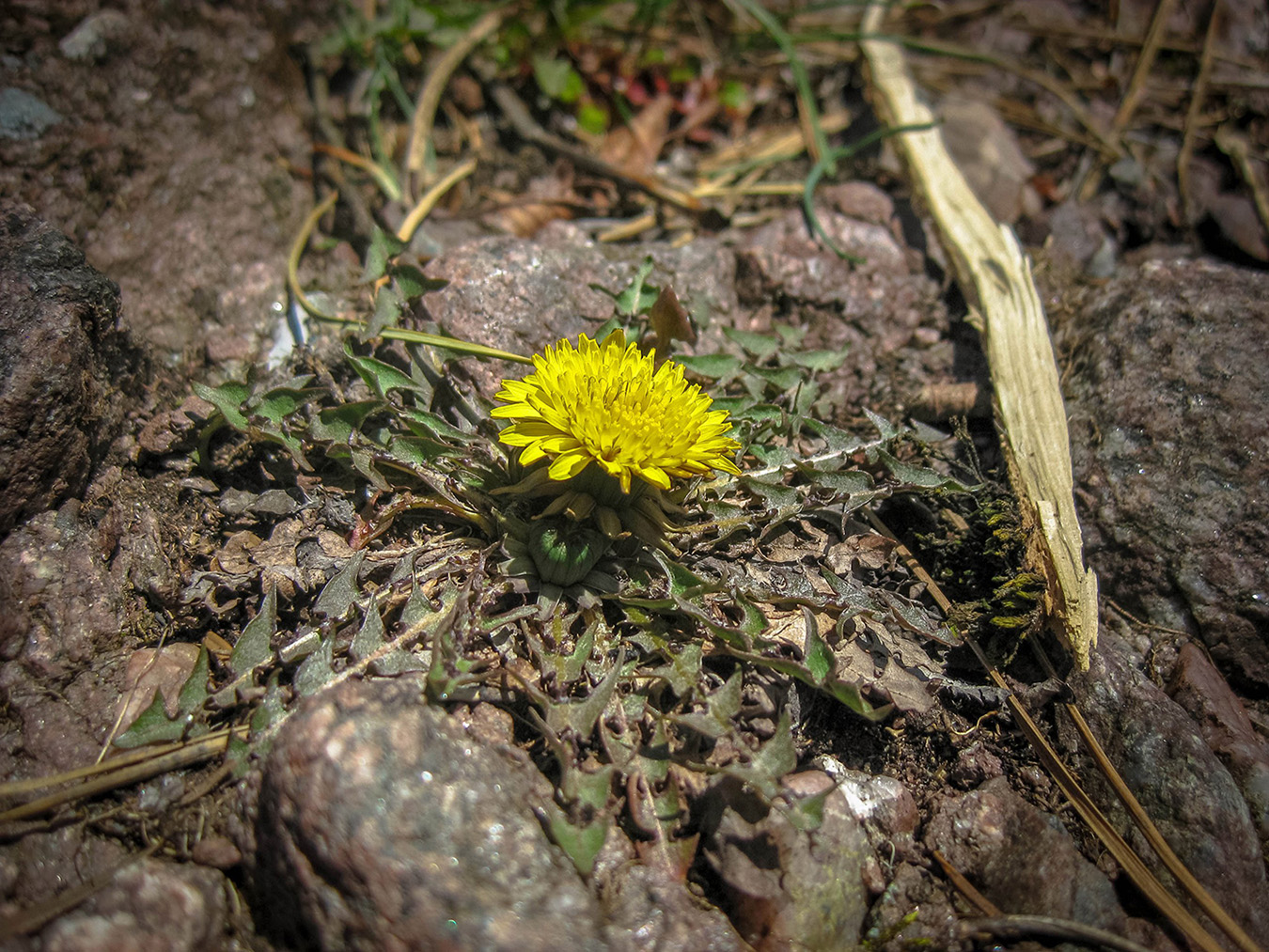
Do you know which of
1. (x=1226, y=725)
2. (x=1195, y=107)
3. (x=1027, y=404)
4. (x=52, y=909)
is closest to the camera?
(x=52, y=909)

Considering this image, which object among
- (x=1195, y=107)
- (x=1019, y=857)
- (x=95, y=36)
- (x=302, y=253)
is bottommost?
(x=1019, y=857)

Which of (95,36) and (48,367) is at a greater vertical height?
(95,36)

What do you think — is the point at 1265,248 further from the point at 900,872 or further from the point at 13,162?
the point at 13,162

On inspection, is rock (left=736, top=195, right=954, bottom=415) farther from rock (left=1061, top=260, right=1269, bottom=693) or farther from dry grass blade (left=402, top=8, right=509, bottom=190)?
dry grass blade (left=402, top=8, right=509, bottom=190)

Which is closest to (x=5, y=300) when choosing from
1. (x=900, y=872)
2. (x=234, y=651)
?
(x=234, y=651)

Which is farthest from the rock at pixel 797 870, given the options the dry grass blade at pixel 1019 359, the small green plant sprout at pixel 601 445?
the dry grass blade at pixel 1019 359

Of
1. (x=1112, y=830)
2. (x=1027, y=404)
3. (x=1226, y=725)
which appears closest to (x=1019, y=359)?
(x=1027, y=404)

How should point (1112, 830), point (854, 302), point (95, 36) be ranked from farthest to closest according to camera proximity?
point (854, 302) < point (95, 36) < point (1112, 830)

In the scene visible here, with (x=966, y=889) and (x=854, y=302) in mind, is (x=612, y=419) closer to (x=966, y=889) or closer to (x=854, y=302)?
(x=966, y=889)

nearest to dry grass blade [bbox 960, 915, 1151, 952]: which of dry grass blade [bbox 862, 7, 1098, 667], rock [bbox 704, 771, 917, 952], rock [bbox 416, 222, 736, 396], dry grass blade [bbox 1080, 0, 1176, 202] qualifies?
rock [bbox 704, 771, 917, 952]
